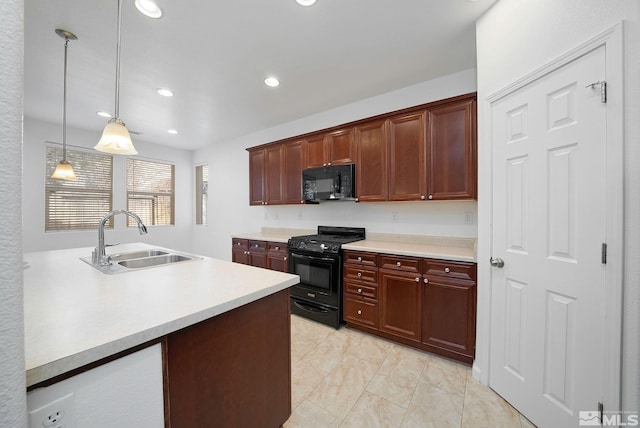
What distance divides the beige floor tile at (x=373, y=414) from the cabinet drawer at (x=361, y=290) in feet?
3.04

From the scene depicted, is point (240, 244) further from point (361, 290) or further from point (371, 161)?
point (371, 161)

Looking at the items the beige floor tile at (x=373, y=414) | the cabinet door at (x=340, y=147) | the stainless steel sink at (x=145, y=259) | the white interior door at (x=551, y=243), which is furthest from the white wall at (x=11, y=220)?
the cabinet door at (x=340, y=147)

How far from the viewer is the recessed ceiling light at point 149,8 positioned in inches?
68.1

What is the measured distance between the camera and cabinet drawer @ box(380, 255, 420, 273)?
2.32m

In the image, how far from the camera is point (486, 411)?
1.64 m

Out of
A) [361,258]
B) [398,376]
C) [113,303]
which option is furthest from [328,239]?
[113,303]

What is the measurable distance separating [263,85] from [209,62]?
2.05 ft

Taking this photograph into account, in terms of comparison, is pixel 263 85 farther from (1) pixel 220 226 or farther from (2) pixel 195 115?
(1) pixel 220 226

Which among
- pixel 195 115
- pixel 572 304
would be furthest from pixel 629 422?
pixel 195 115

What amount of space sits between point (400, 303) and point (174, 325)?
2032mm

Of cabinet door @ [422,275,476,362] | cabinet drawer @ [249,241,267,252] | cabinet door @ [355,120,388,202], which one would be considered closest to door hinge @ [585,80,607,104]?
cabinet door @ [422,275,476,362]

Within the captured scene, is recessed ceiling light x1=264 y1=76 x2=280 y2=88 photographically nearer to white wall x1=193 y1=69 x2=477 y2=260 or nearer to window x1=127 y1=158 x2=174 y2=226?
white wall x1=193 y1=69 x2=477 y2=260

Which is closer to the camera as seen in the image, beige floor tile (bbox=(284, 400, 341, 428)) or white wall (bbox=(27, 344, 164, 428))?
white wall (bbox=(27, 344, 164, 428))

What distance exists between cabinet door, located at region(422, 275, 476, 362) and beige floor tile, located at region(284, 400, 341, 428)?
3.66 feet
